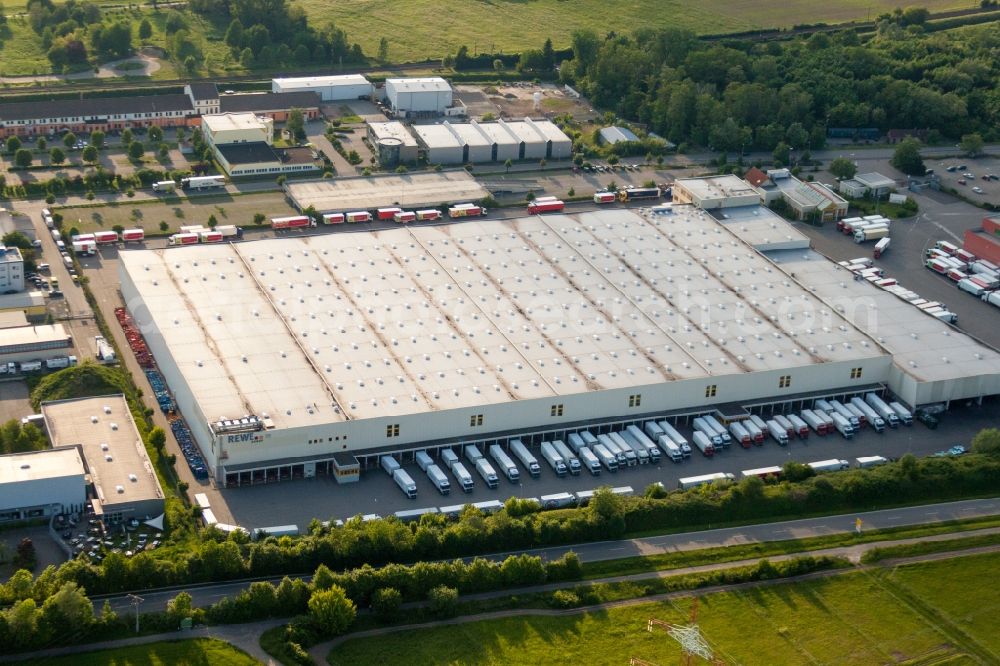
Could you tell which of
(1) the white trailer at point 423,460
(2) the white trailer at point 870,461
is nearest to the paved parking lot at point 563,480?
(1) the white trailer at point 423,460

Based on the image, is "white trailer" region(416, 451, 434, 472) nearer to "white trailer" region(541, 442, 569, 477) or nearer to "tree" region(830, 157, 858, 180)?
"white trailer" region(541, 442, 569, 477)

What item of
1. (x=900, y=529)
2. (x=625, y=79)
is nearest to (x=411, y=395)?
(x=900, y=529)

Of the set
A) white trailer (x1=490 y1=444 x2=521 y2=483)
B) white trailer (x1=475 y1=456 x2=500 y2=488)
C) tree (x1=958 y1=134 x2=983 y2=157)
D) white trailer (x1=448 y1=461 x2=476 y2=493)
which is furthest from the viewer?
tree (x1=958 y1=134 x2=983 y2=157)

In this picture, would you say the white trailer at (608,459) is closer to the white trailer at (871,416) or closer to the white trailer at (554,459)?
the white trailer at (554,459)

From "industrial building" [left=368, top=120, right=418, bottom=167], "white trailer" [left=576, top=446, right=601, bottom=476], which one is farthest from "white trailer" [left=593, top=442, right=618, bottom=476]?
"industrial building" [left=368, top=120, right=418, bottom=167]

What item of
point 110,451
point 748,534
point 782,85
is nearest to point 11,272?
point 110,451

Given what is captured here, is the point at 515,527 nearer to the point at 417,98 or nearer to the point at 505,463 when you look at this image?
the point at 505,463

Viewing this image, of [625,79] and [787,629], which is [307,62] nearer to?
[625,79]
